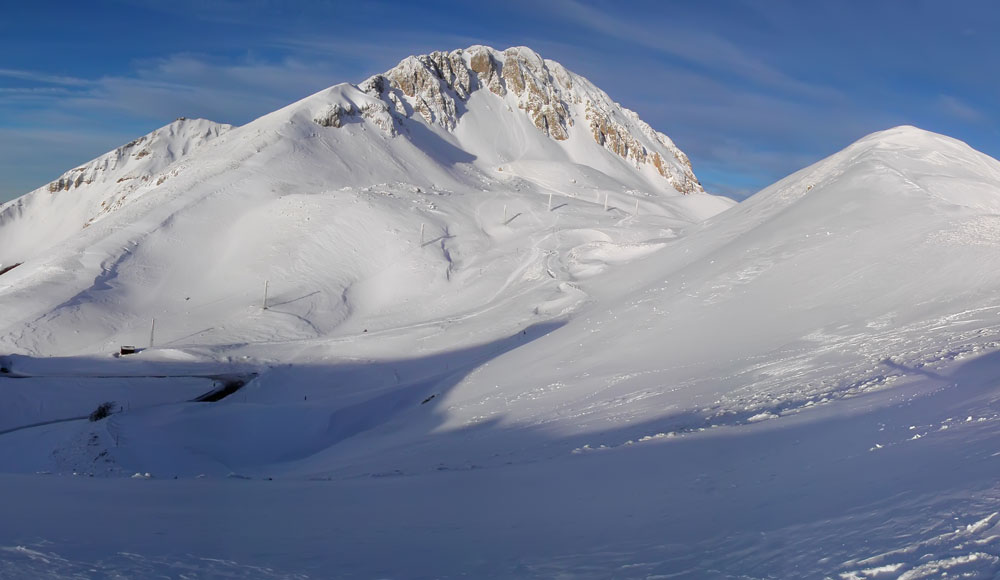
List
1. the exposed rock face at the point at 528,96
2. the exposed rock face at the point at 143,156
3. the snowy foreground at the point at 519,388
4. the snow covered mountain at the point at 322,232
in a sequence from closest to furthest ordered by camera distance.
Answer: the snowy foreground at the point at 519,388 → the snow covered mountain at the point at 322,232 → the exposed rock face at the point at 528,96 → the exposed rock face at the point at 143,156

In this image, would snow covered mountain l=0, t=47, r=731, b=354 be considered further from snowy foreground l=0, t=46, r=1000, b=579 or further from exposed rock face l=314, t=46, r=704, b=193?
exposed rock face l=314, t=46, r=704, b=193

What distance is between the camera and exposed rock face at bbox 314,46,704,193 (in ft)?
281

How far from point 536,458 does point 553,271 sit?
936 inches

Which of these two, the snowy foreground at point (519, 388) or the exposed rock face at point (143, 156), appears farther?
the exposed rock face at point (143, 156)

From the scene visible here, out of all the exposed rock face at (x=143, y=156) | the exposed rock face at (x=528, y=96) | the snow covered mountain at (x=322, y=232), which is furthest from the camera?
the exposed rock face at (x=143, y=156)

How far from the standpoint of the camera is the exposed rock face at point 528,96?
8556 centimetres

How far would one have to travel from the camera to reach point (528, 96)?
9525 centimetres

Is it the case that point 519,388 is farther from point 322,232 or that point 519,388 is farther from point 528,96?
point 528,96

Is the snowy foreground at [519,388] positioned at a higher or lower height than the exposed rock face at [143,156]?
lower

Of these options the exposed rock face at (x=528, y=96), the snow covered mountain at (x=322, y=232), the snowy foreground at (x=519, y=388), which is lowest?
the snowy foreground at (x=519, y=388)

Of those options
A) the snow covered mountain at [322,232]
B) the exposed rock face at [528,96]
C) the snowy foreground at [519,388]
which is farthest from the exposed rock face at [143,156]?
the snowy foreground at [519,388]

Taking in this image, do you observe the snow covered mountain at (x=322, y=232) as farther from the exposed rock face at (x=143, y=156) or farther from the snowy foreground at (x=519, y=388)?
the exposed rock face at (x=143, y=156)

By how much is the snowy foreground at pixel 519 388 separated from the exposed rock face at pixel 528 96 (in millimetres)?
41117

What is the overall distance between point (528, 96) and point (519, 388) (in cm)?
8370
